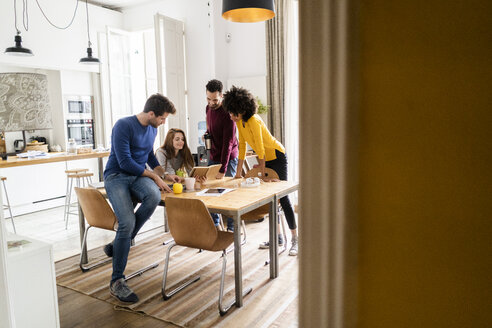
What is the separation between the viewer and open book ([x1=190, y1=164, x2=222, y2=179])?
324 centimetres

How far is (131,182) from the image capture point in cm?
279

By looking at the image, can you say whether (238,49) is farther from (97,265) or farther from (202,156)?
(97,265)

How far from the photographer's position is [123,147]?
8.75ft

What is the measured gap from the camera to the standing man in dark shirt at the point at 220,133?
3.42 metres

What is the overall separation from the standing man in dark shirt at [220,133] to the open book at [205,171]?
5cm

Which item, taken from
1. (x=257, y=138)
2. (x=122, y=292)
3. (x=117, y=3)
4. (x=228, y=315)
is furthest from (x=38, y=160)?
(x=117, y=3)

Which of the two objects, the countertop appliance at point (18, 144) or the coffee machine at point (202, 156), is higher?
the countertop appliance at point (18, 144)

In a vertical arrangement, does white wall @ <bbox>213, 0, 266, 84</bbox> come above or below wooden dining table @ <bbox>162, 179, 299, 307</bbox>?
above

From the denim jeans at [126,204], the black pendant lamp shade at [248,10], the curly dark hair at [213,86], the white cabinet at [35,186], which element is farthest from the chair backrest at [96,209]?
the white cabinet at [35,186]

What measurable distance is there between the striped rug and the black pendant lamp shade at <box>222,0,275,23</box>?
1945 mm

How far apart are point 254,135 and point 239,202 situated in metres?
0.80

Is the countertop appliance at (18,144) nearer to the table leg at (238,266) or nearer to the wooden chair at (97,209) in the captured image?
the wooden chair at (97,209)

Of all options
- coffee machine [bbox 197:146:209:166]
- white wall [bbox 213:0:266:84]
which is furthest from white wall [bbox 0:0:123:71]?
coffee machine [bbox 197:146:209:166]

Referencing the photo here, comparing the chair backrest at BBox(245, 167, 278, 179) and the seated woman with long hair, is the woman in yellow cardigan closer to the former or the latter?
the chair backrest at BBox(245, 167, 278, 179)
